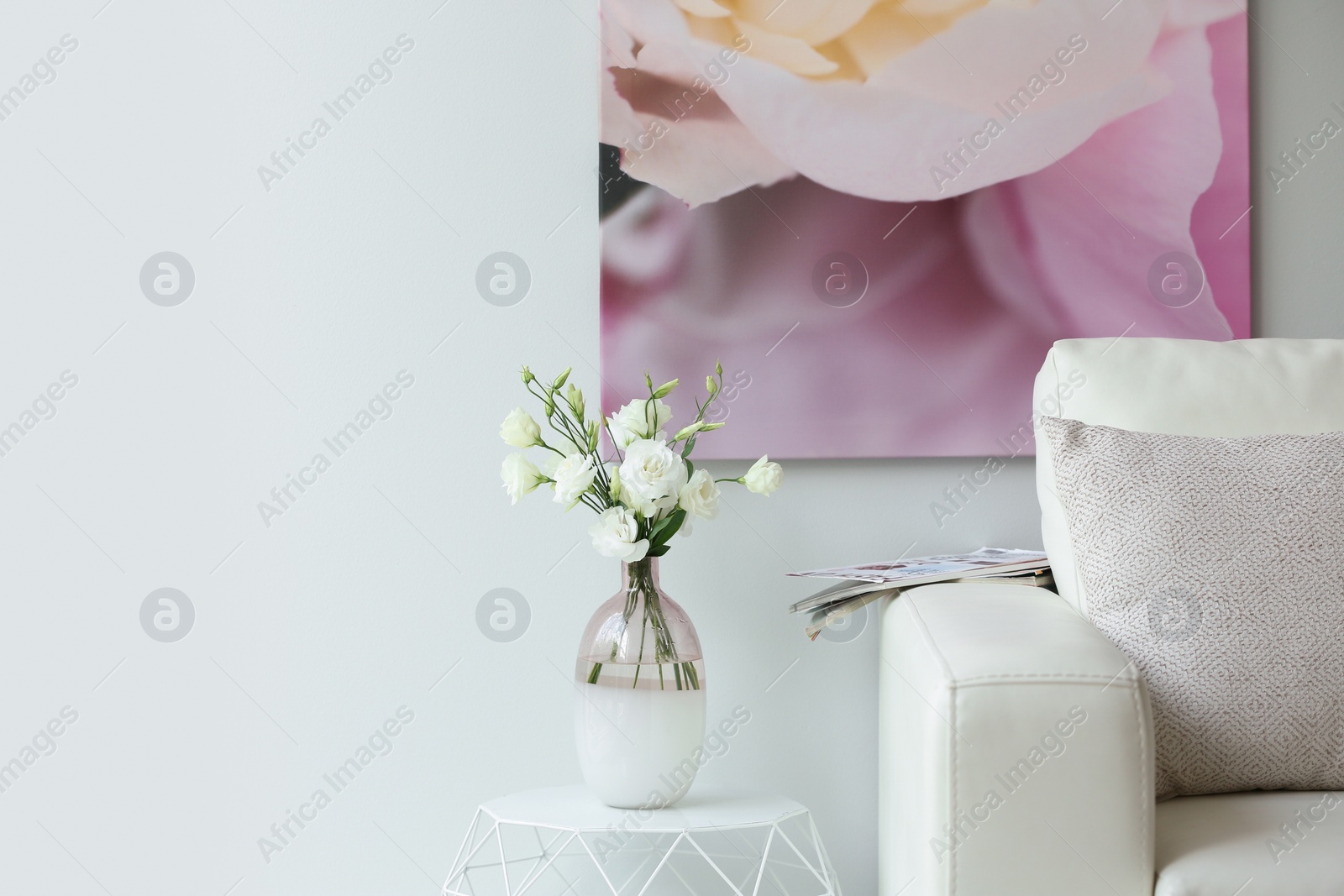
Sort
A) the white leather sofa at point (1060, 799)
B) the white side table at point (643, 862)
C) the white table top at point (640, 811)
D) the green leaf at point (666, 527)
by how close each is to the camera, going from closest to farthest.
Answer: the white leather sofa at point (1060, 799) < the white table top at point (640, 811) < the green leaf at point (666, 527) < the white side table at point (643, 862)

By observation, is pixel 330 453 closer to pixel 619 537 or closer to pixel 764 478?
pixel 619 537

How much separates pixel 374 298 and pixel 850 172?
0.79 metres

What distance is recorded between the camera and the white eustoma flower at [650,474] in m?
1.24

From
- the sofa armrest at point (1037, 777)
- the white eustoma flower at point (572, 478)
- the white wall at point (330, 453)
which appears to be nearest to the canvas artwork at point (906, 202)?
the white wall at point (330, 453)

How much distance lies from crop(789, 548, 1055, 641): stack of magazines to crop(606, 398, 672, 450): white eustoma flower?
1.05 ft

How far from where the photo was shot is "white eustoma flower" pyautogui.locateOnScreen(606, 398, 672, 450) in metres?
1.28

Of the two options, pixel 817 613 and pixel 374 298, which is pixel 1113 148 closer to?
pixel 817 613

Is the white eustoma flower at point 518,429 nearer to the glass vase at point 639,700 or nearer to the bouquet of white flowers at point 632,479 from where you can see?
the bouquet of white flowers at point 632,479

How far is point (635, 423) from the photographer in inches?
50.5

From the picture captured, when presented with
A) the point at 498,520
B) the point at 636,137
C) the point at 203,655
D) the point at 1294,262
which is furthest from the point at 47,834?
the point at 1294,262

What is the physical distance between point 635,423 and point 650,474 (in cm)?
8

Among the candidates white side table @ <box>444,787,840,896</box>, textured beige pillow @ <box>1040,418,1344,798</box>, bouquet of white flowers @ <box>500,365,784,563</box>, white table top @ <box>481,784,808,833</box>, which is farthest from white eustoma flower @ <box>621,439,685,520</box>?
white side table @ <box>444,787,840,896</box>

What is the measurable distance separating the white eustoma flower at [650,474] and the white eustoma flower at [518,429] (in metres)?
0.13

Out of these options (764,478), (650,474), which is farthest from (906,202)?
(650,474)
